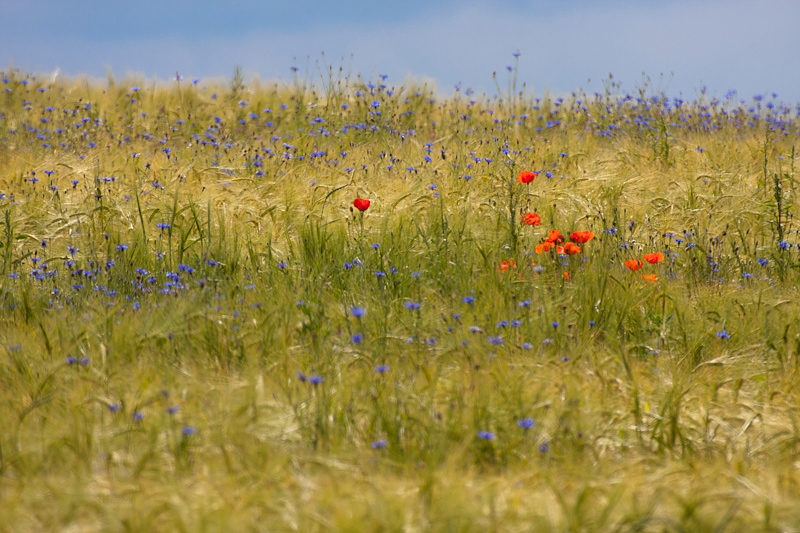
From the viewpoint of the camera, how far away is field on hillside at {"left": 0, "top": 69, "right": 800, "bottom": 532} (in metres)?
1.94

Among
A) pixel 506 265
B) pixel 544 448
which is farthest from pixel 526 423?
pixel 506 265

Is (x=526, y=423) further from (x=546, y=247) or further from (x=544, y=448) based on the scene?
(x=546, y=247)

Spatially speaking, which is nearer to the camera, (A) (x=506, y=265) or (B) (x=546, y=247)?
(A) (x=506, y=265)

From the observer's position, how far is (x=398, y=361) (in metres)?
2.82

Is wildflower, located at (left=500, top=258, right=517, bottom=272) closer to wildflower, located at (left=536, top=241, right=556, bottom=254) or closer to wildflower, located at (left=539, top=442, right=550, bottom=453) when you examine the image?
wildflower, located at (left=536, top=241, right=556, bottom=254)

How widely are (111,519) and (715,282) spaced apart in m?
3.46

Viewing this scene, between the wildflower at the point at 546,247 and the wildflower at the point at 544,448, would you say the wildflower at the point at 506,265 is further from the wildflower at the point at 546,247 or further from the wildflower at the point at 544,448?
the wildflower at the point at 544,448

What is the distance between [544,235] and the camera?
4.58m

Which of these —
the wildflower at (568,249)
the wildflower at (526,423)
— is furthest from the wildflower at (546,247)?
the wildflower at (526,423)

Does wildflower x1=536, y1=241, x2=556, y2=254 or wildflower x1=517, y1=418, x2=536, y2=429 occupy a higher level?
wildflower x1=536, y1=241, x2=556, y2=254

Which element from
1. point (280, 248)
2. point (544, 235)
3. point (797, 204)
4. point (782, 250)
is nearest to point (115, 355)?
point (280, 248)

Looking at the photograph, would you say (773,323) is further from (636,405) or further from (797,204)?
(797,204)

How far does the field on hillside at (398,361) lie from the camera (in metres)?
1.94

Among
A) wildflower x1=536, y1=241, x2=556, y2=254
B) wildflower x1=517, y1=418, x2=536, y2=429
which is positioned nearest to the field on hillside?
wildflower x1=517, y1=418, x2=536, y2=429
